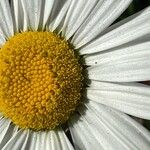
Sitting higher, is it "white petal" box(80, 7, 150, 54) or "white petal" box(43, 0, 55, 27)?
"white petal" box(43, 0, 55, 27)

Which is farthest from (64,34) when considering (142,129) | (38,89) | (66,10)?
(142,129)

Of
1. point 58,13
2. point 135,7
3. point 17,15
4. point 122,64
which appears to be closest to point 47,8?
point 58,13

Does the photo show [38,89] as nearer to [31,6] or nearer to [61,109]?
[61,109]

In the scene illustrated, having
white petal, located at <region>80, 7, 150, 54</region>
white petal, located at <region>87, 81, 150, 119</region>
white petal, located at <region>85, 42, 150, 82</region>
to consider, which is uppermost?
white petal, located at <region>80, 7, 150, 54</region>

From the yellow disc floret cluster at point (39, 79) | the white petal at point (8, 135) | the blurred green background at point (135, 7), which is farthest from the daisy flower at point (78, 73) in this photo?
the blurred green background at point (135, 7)

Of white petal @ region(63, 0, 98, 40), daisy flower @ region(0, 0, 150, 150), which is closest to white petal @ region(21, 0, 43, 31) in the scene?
daisy flower @ region(0, 0, 150, 150)

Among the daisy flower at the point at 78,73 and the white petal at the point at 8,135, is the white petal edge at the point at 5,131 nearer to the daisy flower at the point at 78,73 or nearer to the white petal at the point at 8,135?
the white petal at the point at 8,135

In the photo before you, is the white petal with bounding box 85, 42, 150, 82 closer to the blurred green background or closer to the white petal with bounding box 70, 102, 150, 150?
the white petal with bounding box 70, 102, 150, 150
